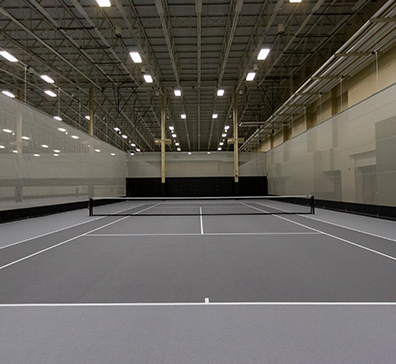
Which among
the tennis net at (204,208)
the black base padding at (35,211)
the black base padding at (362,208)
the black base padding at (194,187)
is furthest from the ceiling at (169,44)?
the black base padding at (362,208)

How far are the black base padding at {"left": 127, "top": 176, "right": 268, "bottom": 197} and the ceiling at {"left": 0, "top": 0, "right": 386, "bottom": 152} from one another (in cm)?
522

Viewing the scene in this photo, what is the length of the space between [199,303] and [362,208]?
11.8 meters

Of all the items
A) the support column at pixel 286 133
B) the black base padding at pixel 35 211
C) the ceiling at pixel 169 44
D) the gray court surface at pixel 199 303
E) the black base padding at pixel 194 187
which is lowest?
the gray court surface at pixel 199 303

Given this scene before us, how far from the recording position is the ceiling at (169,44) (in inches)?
567

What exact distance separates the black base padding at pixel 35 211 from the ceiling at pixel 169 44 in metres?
5.38

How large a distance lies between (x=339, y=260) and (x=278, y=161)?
20663 millimetres

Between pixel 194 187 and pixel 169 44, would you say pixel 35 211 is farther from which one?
pixel 194 187

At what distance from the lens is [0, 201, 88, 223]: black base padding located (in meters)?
11.4

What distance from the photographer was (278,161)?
25141mm

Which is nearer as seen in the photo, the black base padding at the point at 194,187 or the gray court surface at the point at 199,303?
the gray court surface at the point at 199,303

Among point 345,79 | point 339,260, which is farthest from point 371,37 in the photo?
point 339,260

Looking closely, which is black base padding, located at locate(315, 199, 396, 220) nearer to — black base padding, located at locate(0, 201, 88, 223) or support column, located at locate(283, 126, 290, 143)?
support column, located at locate(283, 126, 290, 143)

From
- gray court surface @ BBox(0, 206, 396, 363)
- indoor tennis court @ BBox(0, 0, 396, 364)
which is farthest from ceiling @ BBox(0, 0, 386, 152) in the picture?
gray court surface @ BBox(0, 206, 396, 363)

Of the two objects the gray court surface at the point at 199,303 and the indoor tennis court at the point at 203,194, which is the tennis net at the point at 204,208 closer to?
the indoor tennis court at the point at 203,194
